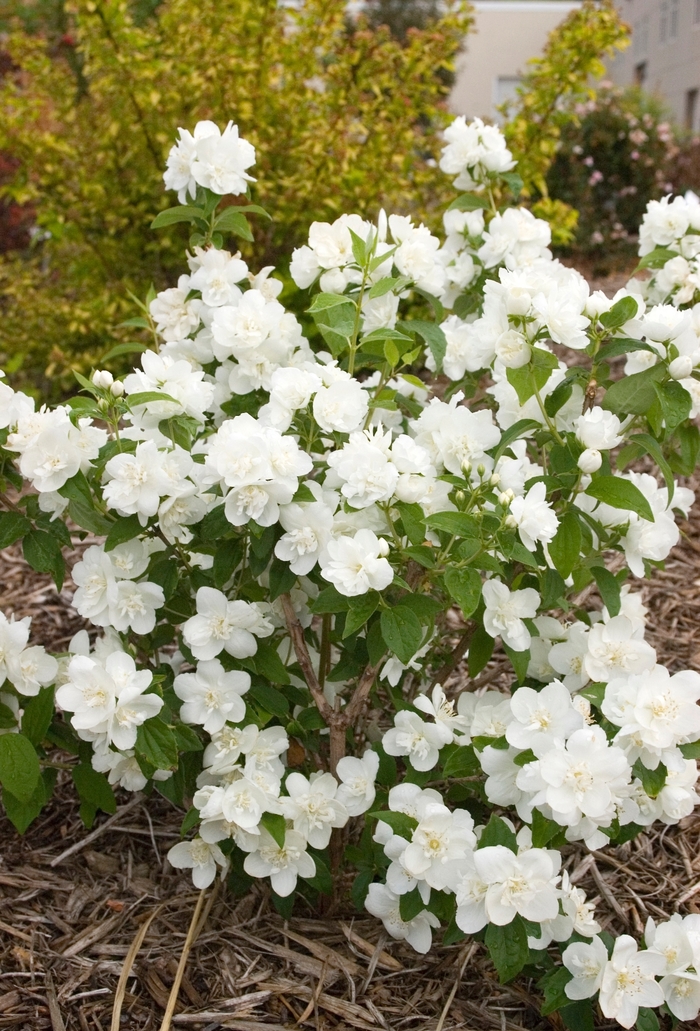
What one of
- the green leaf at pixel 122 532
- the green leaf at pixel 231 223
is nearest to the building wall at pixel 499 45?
the green leaf at pixel 231 223

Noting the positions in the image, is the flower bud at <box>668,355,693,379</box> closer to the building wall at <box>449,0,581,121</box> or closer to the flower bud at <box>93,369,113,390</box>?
the flower bud at <box>93,369,113,390</box>

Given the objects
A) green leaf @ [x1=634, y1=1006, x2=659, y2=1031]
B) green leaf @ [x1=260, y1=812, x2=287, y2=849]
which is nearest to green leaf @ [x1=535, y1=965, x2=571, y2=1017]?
green leaf @ [x1=634, y1=1006, x2=659, y2=1031]

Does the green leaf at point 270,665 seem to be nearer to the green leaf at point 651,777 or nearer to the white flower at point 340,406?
the white flower at point 340,406

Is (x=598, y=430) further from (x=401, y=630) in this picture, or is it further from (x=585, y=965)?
(x=585, y=965)

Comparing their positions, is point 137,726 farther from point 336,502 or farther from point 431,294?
point 431,294

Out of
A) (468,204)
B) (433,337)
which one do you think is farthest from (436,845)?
(468,204)

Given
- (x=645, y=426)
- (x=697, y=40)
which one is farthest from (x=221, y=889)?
(x=697, y=40)
